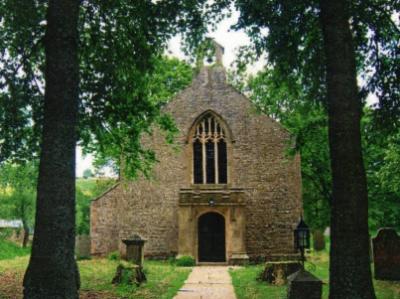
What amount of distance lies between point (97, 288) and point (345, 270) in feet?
21.2

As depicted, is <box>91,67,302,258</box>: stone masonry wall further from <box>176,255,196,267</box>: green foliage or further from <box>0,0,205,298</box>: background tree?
<box>0,0,205,298</box>: background tree

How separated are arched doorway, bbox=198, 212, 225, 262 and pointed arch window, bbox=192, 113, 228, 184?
5.54 ft

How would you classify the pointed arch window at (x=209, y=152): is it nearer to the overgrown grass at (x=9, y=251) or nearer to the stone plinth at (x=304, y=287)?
the overgrown grass at (x=9, y=251)

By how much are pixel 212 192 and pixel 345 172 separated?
1391cm

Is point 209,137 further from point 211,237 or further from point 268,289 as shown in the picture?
point 268,289

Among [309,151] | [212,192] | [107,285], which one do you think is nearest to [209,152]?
[212,192]

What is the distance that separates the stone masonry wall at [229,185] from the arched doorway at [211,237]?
3.97ft

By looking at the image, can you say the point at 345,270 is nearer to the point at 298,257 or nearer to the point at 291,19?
the point at 291,19

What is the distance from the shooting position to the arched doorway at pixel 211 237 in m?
21.2

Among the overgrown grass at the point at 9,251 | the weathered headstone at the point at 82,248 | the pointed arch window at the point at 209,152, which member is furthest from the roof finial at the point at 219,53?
the overgrown grass at the point at 9,251

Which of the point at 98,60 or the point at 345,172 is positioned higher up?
the point at 98,60

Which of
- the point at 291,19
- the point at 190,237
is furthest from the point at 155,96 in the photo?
the point at 190,237

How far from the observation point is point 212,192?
68.1 feet

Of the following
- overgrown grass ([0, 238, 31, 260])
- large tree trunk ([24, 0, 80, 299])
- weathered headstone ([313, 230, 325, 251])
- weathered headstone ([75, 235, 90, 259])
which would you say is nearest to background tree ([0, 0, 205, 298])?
large tree trunk ([24, 0, 80, 299])
